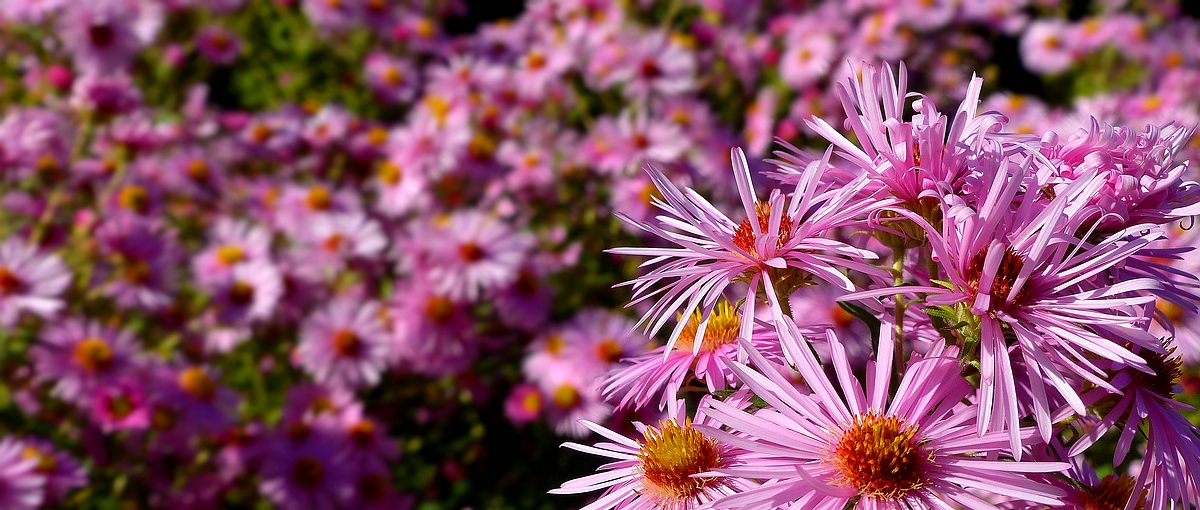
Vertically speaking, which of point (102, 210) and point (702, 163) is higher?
point (102, 210)

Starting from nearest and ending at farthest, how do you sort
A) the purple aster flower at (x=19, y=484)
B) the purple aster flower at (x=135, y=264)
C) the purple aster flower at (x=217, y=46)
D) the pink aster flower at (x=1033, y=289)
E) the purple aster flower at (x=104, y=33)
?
the pink aster flower at (x=1033, y=289) → the purple aster flower at (x=19, y=484) → the purple aster flower at (x=135, y=264) → the purple aster flower at (x=104, y=33) → the purple aster flower at (x=217, y=46)

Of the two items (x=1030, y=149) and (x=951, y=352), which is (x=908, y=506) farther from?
(x=1030, y=149)

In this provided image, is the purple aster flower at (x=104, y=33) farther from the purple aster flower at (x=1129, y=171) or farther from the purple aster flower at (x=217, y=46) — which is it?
the purple aster flower at (x=1129, y=171)

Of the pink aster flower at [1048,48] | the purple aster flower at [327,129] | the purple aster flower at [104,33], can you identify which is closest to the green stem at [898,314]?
the purple aster flower at [327,129]

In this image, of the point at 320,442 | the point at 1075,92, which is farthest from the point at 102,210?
the point at 1075,92

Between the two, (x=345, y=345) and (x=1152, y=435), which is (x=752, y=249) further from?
(x=345, y=345)

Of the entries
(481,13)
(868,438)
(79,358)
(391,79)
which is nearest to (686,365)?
(868,438)
